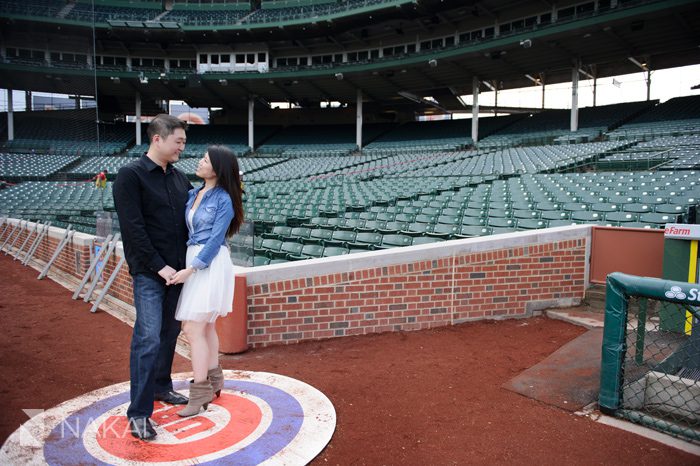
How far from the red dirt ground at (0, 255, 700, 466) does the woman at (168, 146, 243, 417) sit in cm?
91

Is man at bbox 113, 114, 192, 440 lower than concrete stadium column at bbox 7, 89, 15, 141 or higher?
lower

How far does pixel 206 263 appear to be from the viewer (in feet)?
9.83

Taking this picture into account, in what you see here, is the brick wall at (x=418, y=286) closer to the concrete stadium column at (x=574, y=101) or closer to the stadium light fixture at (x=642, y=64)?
the concrete stadium column at (x=574, y=101)

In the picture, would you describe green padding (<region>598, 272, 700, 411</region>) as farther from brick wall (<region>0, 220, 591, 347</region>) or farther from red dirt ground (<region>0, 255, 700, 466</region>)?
brick wall (<region>0, 220, 591, 347</region>)

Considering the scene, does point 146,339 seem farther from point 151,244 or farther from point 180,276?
point 151,244

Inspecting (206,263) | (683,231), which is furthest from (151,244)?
(683,231)

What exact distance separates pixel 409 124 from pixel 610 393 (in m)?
39.9

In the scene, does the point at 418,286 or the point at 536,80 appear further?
the point at 536,80

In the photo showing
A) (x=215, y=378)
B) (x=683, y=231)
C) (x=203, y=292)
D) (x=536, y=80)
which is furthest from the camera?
(x=536, y=80)

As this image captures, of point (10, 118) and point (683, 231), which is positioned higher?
point (10, 118)

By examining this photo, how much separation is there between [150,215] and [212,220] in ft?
1.25

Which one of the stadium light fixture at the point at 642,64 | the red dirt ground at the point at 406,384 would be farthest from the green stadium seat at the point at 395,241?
the stadium light fixture at the point at 642,64

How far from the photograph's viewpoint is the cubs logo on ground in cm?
264

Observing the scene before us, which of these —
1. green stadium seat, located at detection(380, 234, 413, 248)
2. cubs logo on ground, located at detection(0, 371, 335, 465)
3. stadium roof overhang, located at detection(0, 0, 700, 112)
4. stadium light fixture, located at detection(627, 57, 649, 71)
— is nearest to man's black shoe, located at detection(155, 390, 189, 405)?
cubs logo on ground, located at detection(0, 371, 335, 465)
